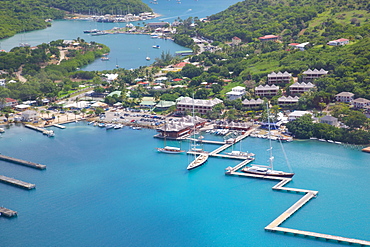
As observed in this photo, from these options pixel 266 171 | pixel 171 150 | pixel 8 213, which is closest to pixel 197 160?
pixel 171 150

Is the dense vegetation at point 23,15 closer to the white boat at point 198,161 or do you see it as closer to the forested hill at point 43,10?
the forested hill at point 43,10

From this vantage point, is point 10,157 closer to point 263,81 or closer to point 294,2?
point 263,81

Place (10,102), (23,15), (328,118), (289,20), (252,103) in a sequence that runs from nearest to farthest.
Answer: (328,118), (252,103), (10,102), (289,20), (23,15)

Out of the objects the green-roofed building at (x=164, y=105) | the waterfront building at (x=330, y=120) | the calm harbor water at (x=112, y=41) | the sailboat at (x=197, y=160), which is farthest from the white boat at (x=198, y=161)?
the calm harbor water at (x=112, y=41)

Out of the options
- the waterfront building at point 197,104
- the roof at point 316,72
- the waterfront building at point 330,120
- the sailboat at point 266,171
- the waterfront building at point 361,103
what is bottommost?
the sailboat at point 266,171

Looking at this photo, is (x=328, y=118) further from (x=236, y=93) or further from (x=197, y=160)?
(x=197, y=160)

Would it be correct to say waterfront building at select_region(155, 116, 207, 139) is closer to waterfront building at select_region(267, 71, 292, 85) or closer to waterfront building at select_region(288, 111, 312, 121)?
waterfront building at select_region(288, 111, 312, 121)
